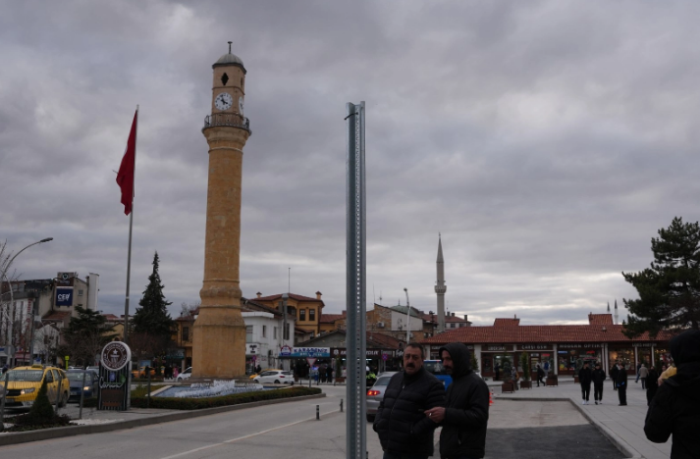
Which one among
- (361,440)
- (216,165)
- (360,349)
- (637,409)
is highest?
(216,165)

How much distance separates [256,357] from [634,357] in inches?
1374

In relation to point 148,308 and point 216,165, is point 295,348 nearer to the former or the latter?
point 148,308

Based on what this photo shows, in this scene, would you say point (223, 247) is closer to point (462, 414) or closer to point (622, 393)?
point (622, 393)

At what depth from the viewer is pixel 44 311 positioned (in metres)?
78.4

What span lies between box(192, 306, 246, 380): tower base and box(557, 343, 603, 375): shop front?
109ft

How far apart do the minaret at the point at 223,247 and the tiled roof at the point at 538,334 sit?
26.0 metres

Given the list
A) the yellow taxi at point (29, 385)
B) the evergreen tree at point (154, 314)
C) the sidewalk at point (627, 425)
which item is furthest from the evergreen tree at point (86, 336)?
the sidewalk at point (627, 425)

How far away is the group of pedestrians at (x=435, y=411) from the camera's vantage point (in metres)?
5.45

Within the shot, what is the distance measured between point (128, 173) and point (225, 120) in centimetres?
1692

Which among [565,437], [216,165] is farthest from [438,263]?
[565,437]

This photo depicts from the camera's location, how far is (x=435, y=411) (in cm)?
538

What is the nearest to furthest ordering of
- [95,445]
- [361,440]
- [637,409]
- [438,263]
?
[361,440] → [95,445] → [637,409] → [438,263]

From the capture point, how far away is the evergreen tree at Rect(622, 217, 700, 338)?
38906 mm

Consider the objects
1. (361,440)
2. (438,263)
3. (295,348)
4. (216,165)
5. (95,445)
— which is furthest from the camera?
(438,263)
